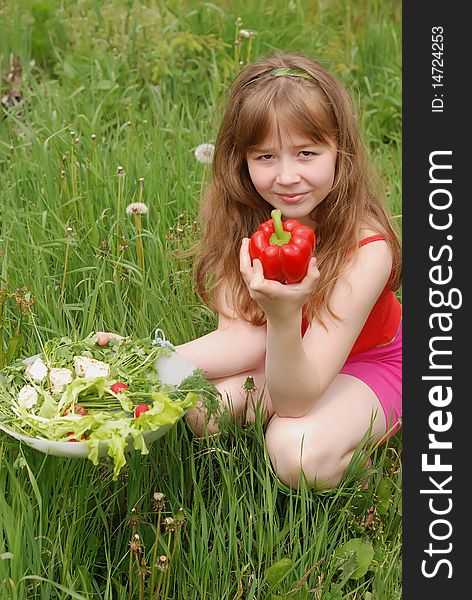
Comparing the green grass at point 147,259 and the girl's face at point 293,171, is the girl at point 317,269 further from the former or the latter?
the green grass at point 147,259

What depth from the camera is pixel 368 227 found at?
2582 mm

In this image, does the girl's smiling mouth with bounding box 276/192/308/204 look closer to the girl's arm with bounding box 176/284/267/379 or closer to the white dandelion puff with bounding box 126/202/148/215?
the girl's arm with bounding box 176/284/267/379

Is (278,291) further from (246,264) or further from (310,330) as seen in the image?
(310,330)

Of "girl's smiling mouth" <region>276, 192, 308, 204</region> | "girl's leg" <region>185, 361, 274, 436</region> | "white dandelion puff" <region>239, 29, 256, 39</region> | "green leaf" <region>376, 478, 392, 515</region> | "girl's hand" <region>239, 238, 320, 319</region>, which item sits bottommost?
"green leaf" <region>376, 478, 392, 515</region>

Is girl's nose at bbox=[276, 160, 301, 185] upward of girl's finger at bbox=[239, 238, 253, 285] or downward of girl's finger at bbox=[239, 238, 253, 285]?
upward

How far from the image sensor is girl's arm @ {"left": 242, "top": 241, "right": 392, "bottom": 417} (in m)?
2.15

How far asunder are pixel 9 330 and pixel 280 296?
0.90m

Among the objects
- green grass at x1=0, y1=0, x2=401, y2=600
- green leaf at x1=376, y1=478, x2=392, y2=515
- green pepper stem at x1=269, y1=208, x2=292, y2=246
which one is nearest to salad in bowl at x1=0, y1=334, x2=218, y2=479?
green grass at x1=0, y1=0, x2=401, y2=600

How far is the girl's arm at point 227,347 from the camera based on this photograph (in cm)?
267

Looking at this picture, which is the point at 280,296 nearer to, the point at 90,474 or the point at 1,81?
the point at 90,474

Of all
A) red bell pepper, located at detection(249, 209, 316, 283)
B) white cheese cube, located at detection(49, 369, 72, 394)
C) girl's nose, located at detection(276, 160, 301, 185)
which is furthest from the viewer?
girl's nose, located at detection(276, 160, 301, 185)

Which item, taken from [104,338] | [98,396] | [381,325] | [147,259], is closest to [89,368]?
[98,396]

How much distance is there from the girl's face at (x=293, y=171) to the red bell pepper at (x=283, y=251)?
0.86 ft

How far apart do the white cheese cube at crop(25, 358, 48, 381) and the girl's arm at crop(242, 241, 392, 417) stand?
19.8 inches
